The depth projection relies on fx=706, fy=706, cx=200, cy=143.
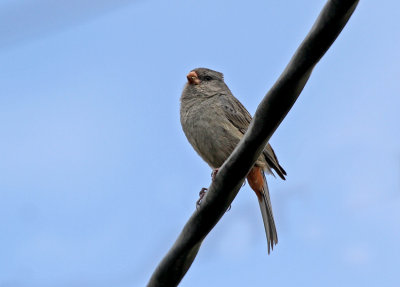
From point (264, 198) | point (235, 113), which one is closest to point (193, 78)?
point (235, 113)

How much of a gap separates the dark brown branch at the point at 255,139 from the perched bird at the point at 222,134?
2.87 m

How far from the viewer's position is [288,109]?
9.95 ft

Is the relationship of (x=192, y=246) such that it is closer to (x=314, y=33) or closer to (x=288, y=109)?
(x=288, y=109)

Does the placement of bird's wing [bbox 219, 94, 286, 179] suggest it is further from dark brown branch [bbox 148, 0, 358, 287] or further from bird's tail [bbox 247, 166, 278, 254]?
dark brown branch [bbox 148, 0, 358, 287]

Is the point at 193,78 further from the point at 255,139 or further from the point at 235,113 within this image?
the point at 255,139

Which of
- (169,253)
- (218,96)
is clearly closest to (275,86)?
(169,253)

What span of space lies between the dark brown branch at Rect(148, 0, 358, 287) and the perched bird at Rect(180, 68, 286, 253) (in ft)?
9.43

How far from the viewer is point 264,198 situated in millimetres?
6520

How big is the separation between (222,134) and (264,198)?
707 millimetres

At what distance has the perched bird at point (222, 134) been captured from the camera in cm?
636

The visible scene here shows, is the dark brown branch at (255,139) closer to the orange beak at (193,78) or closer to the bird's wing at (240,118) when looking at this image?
the bird's wing at (240,118)

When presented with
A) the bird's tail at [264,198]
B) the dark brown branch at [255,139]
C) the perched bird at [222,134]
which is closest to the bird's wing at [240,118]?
the perched bird at [222,134]

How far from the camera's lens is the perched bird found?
6.36 metres

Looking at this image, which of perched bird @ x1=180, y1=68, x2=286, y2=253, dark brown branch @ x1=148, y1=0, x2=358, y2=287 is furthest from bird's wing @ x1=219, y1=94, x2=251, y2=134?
dark brown branch @ x1=148, y1=0, x2=358, y2=287
